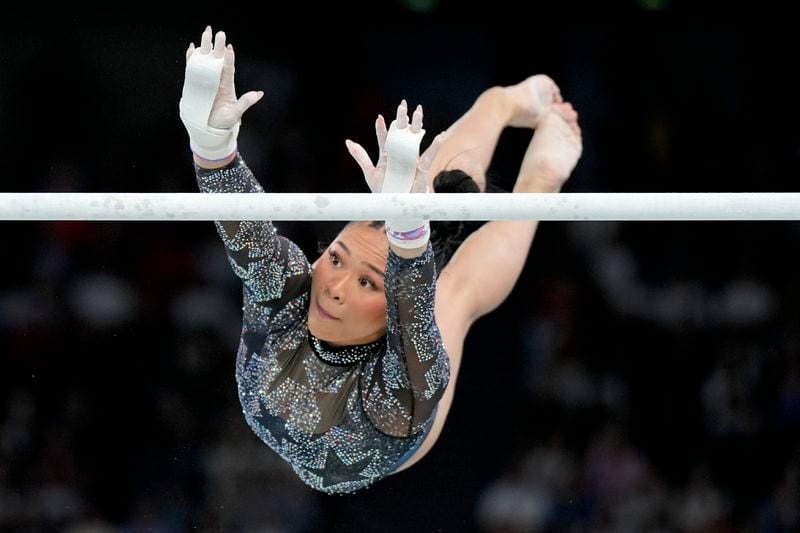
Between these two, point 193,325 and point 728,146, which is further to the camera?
point 728,146

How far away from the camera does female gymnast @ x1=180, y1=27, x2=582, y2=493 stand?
6.43ft

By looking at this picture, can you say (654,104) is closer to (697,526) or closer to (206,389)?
(697,526)

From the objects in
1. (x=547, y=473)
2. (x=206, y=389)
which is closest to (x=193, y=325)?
(x=206, y=389)

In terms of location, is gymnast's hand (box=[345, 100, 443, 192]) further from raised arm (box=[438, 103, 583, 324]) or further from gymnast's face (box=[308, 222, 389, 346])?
raised arm (box=[438, 103, 583, 324])

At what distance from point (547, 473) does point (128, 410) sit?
160 cm

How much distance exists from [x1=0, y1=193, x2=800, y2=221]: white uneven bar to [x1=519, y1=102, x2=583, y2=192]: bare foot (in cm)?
117

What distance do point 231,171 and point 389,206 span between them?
1.35 ft

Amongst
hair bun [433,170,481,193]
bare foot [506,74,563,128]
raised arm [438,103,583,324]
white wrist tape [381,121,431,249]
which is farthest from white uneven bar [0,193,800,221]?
bare foot [506,74,563,128]

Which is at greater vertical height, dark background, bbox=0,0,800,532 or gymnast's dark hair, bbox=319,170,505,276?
gymnast's dark hair, bbox=319,170,505,276

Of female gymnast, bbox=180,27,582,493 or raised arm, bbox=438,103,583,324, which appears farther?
raised arm, bbox=438,103,583,324

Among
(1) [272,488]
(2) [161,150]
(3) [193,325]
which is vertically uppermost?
(2) [161,150]

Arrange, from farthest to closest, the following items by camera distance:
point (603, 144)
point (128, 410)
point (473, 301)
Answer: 1. point (603, 144)
2. point (128, 410)
3. point (473, 301)

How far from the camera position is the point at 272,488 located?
4.09 meters

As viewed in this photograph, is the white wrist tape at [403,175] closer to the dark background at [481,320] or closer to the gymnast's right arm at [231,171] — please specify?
the gymnast's right arm at [231,171]
